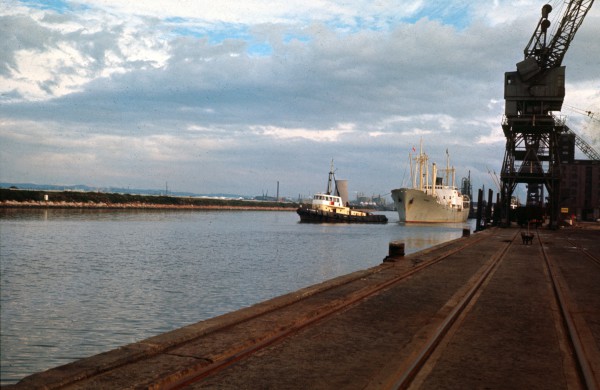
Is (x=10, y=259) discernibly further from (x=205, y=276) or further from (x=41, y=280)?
(x=205, y=276)

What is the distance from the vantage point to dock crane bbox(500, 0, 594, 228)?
57938mm

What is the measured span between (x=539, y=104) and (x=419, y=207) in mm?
52361

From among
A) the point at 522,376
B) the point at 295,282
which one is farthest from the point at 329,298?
the point at 295,282

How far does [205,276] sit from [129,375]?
19472 mm

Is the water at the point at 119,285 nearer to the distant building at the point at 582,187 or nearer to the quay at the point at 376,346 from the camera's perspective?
the quay at the point at 376,346

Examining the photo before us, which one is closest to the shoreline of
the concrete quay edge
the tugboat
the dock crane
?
the tugboat

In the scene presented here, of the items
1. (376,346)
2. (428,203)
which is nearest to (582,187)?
(428,203)

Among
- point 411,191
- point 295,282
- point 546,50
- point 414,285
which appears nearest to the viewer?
point 414,285

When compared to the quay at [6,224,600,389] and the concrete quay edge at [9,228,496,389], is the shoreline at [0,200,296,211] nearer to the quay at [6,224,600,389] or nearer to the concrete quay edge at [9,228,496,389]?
the quay at [6,224,600,389]

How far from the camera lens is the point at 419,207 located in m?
110

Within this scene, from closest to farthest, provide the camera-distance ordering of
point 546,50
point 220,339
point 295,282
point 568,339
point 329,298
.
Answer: point 220,339 < point 568,339 < point 329,298 < point 295,282 < point 546,50

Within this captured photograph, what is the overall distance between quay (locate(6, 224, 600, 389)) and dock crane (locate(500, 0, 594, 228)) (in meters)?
46.5

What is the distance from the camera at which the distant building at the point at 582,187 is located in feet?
360

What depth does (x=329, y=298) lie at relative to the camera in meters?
13.2
